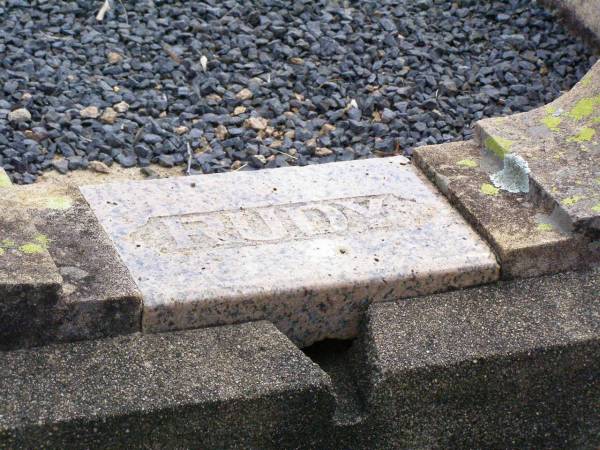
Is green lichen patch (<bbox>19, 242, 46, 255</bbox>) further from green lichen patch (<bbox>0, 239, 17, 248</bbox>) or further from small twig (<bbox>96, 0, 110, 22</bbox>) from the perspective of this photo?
small twig (<bbox>96, 0, 110, 22</bbox>)

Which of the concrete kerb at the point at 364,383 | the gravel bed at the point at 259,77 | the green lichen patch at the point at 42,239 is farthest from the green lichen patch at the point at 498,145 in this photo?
the green lichen patch at the point at 42,239

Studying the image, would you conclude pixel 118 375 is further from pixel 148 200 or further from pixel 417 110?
pixel 417 110

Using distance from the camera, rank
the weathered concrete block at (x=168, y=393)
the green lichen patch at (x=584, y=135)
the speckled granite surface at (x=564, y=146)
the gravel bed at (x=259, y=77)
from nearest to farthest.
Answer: the weathered concrete block at (x=168, y=393)
the speckled granite surface at (x=564, y=146)
the green lichen patch at (x=584, y=135)
the gravel bed at (x=259, y=77)

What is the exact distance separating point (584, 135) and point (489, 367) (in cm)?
88

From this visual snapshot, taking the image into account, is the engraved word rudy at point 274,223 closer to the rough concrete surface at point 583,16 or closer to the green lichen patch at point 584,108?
the green lichen patch at point 584,108

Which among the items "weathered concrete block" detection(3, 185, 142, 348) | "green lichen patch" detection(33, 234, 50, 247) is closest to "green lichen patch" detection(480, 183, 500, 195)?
"weathered concrete block" detection(3, 185, 142, 348)

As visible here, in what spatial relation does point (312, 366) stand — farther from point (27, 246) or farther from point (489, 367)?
point (27, 246)

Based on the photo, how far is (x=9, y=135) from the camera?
3.69 meters

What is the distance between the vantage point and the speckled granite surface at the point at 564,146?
2855 millimetres

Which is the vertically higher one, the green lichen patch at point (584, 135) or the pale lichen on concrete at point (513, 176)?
the green lichen patch at point (584, 135)

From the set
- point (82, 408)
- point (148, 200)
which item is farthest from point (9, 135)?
point (82, 408)

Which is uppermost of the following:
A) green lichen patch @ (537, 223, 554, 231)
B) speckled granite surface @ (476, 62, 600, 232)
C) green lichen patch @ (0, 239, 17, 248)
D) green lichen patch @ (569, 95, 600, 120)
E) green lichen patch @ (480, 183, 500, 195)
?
green lichen patch @ (569, 95, 600, 120)

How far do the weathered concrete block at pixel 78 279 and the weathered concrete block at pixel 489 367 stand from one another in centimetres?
63

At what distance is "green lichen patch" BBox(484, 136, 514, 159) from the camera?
3.08 m
